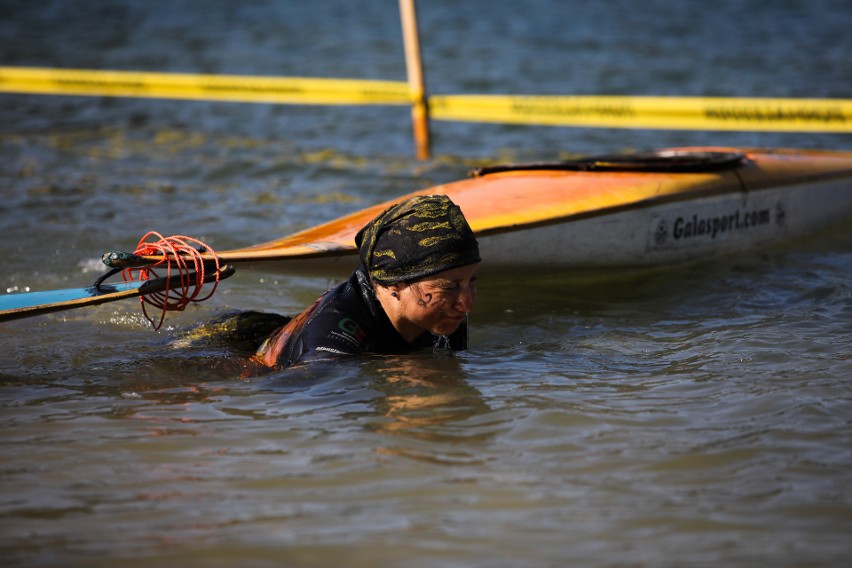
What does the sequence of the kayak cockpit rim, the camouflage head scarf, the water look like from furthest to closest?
the kayak cockpit rim < the camouflage head scarf < the water

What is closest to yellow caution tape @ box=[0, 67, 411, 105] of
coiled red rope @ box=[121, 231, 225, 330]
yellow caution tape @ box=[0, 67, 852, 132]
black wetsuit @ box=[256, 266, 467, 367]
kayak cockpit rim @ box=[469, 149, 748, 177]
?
yellow caution tape @ box=[0, 67, 852, 132]

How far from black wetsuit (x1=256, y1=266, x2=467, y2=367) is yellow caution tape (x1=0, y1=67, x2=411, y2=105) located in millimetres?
6061

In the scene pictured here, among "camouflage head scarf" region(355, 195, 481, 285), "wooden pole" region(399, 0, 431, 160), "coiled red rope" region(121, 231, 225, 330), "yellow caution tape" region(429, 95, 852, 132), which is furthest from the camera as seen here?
"wooden pole" region(399, 0, 431, 160)

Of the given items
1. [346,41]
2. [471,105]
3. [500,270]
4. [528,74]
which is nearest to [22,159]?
[471,105]

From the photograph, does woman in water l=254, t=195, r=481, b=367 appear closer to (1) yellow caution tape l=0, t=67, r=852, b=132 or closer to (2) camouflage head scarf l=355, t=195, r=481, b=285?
(2) camouflage head scarf l=355, t=195, r=481, b=285

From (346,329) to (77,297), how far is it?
1.09 meters

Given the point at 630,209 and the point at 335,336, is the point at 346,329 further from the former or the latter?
the point at 630,209

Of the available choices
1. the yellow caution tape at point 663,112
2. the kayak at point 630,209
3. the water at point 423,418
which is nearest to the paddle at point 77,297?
the water at point 423,418

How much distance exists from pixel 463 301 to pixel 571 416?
538 millimetres

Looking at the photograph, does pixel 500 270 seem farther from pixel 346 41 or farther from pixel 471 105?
pixel 346 41

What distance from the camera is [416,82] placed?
9.87 meters

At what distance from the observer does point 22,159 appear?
34.7ft

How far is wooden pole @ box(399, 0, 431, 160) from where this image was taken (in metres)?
9.51

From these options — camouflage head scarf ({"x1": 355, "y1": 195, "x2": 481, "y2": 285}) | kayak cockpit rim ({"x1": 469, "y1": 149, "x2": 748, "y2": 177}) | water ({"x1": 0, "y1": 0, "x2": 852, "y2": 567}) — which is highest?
kayak cockpit rim ({"x1": 469, "y1": 149, "x2": 748, "y2": 177})
